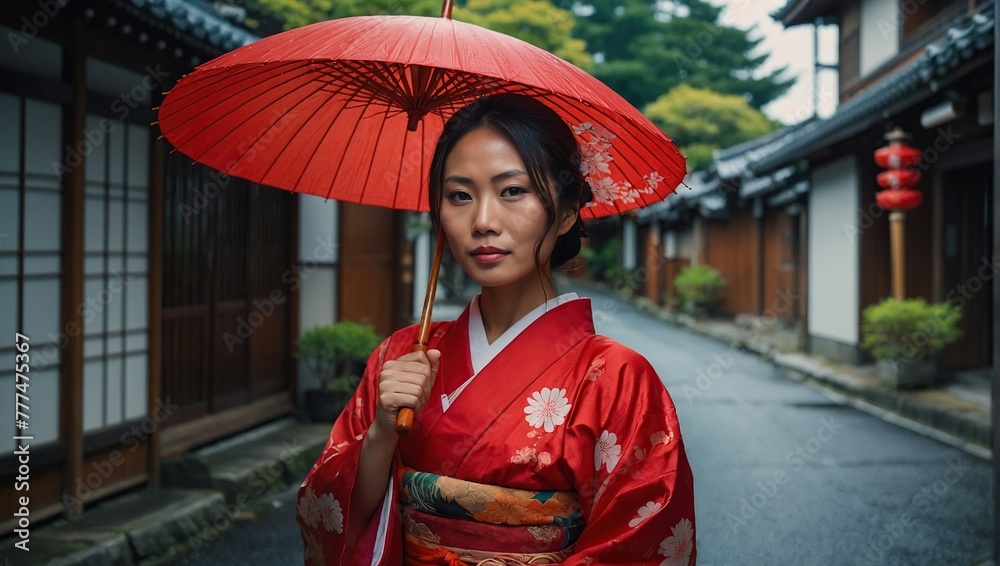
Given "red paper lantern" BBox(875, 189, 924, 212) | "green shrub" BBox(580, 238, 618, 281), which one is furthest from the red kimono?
"green shrub" BBox(580, 238, 618, 281)

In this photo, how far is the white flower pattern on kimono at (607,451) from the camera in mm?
→ 2066

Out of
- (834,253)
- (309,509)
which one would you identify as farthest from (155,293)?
(834,253)

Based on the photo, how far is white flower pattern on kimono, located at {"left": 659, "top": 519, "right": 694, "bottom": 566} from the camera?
2.06m

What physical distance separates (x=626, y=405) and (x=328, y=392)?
6.69 m

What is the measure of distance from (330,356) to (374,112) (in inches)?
237

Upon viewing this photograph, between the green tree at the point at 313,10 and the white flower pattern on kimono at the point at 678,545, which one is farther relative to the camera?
the green tree at the point at 313,10

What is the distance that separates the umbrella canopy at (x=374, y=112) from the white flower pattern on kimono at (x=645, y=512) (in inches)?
38.7

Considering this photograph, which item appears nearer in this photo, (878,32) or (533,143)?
(533,143)

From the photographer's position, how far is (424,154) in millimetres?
2822

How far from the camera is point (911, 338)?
1065 cm

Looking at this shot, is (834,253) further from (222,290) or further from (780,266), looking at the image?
(222,290)

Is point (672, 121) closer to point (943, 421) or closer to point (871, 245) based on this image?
point (871, 245)

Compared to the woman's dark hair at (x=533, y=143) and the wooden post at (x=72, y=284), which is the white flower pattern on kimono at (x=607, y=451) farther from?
the wooden post at (x=72, y=284)

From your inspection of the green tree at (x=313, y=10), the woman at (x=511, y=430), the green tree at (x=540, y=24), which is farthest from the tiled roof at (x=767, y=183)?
the woman at (x=511, y=430)
